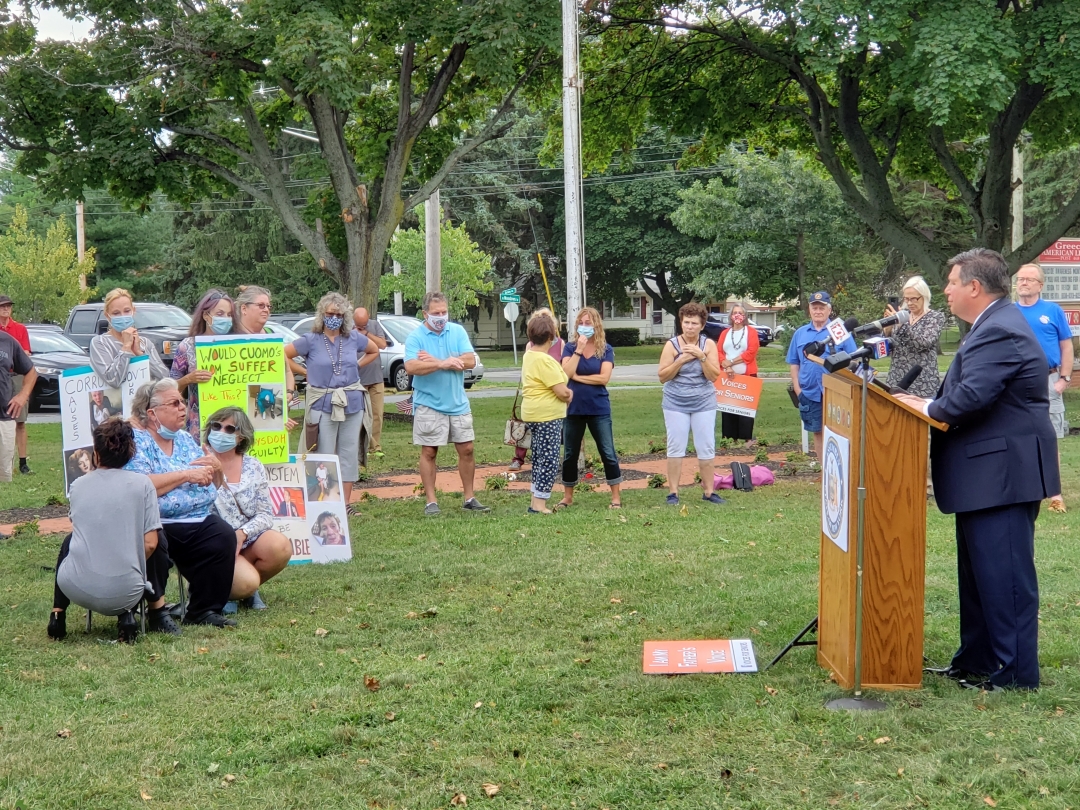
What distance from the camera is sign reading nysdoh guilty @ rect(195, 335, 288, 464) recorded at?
814 centimetres

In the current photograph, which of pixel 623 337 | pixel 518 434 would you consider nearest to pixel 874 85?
pixel 518 434

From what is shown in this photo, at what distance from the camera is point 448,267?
43.6 m

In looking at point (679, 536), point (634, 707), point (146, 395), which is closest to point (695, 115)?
point (679, 536)

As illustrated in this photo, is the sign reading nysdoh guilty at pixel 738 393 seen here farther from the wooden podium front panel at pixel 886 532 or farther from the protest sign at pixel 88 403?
the wooden podium front panel at pixel 886 532

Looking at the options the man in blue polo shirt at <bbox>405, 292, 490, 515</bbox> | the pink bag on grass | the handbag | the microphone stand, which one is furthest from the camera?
the handbag

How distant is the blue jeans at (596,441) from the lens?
10547 millimetres

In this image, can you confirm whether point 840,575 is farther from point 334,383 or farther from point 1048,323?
point 334,383

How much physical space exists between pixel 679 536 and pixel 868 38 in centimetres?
952

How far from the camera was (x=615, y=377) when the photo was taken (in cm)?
3338

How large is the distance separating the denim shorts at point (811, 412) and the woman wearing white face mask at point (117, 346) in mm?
6549

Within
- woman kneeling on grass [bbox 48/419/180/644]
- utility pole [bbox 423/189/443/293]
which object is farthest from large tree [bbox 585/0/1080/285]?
woman kneeling on grass [bbox 48/419/180/644]

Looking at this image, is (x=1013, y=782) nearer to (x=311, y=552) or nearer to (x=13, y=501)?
(x=311, y=552)

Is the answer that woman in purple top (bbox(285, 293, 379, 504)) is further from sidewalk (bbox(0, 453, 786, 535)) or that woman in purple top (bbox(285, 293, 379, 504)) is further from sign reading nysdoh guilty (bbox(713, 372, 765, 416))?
sign reading nysdoh guilty (bbox(713, 372, 765, 416))

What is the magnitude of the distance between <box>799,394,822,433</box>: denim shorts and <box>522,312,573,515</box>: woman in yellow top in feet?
9.42
